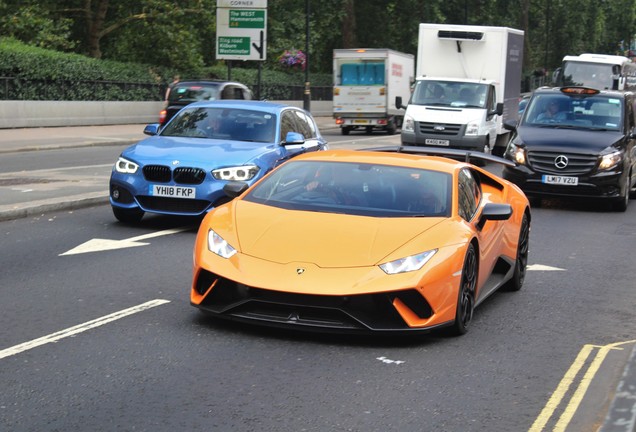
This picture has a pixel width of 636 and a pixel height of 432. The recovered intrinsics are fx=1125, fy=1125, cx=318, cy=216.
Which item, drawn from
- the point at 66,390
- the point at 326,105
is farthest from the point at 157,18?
the point at 66,390

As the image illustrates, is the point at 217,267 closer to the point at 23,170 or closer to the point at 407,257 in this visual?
the point at 407,257

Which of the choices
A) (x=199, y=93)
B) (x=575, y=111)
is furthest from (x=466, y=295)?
(x=199, y=93)

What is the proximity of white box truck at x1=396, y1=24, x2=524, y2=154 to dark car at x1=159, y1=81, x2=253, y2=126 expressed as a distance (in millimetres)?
5116

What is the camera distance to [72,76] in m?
38.8

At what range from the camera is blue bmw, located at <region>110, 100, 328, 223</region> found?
12820 millimetres

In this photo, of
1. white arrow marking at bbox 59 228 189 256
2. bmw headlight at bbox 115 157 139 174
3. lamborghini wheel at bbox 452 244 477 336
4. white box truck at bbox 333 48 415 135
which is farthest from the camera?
white box truck at bbox 333 48 415 135

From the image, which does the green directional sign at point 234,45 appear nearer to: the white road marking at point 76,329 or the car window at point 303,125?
the car window at point 303,125

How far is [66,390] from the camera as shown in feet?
19.5

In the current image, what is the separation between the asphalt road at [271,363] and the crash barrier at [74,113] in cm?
2486

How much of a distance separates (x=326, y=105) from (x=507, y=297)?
51564 mm

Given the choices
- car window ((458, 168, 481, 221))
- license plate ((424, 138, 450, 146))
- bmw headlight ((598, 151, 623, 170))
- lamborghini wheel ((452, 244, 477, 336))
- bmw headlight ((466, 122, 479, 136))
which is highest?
car window ((458, 168, 481, 221))

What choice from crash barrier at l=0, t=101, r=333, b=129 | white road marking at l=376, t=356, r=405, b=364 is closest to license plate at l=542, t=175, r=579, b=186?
white road marking at l=376, t=356, r=405, b=364

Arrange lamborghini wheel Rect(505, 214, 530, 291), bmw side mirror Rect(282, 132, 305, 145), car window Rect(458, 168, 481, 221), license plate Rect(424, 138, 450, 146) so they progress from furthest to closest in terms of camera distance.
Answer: license plate Rect(424, 138, 450, 146)
bmw side mirror Rect(282, 132, 305, 145)
lamborghini wheel Rect(505, 214, 530, 291)
car window Rect(458, 168, 481, 221)

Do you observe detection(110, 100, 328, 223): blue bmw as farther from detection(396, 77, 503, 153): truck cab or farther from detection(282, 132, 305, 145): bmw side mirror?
detection(396, 77, 503, 153): truck cab
